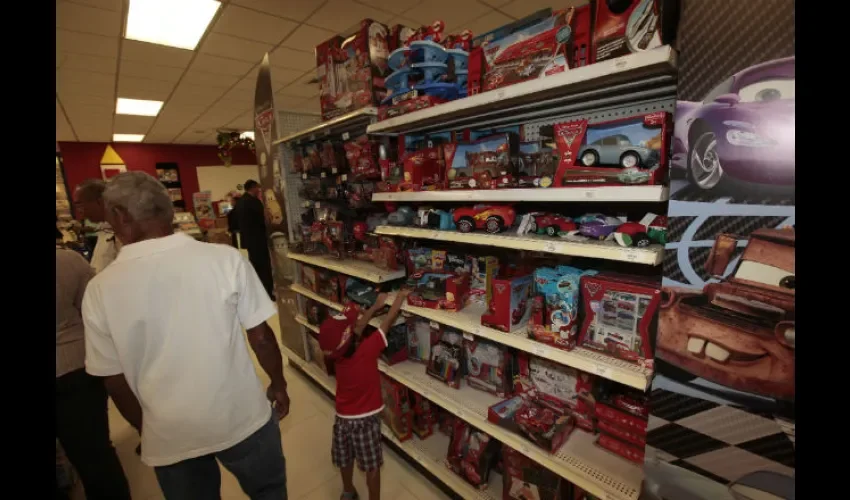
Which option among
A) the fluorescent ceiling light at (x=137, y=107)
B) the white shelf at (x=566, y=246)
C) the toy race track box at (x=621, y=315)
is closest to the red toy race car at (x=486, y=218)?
the white shelf at (x=566, y=246)

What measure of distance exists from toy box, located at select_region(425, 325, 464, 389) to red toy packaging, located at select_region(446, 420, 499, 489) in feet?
0.88

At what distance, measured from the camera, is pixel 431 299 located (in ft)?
6.82

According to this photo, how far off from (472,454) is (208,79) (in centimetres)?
606

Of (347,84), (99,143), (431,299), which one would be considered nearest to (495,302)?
(431,299)

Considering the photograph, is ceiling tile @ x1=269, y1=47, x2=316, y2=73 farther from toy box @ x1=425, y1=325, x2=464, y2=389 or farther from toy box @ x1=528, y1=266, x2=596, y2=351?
toy box @ x1=528, y1=266, x2=596, y2=351

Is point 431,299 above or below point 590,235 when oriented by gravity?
below

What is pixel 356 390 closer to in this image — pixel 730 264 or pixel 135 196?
pixel 135 196

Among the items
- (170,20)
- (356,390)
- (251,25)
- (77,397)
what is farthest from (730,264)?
(170,20)

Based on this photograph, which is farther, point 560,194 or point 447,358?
point 447,358

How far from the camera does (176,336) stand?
1.25 m

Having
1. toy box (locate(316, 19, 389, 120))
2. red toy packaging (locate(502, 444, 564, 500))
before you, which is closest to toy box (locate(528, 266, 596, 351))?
red toy packaging (locate(502, 444, 564, 500))
